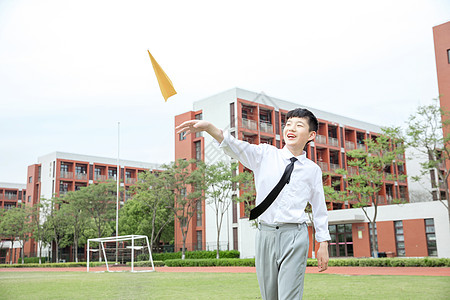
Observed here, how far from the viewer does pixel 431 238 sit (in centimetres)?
2406

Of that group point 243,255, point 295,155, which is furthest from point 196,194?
point 295,155

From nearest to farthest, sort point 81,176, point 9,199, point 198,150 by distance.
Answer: point 198,150
point 81,176
point 9,199

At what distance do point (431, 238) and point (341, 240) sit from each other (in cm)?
603

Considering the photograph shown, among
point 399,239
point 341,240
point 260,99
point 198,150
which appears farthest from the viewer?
point 198,150

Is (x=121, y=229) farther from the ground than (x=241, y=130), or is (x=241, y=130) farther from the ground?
(x=241, y=130)

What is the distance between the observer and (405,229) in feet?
82.7

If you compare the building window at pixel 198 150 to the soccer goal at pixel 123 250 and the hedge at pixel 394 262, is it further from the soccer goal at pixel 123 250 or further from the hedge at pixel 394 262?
the hedge at pixel 394 262

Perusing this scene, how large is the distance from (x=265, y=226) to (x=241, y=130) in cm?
2685

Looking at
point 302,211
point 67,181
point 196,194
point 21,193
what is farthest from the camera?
point 21,193

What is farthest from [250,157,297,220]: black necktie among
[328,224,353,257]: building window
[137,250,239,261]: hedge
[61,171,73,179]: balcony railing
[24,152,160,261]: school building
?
[61,171,73,179]: balcony railing

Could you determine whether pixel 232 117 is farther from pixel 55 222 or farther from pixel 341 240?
pixel 55 222

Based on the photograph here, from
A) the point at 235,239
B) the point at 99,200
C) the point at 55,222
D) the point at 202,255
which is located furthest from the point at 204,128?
the point at 55,222

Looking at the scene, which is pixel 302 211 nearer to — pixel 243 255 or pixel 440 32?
pixel 440 32

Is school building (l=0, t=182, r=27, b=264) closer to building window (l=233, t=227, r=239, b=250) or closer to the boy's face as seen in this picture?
building window (l=233, t=227, r=239, b=250)
